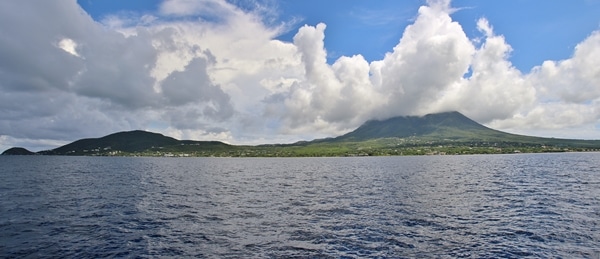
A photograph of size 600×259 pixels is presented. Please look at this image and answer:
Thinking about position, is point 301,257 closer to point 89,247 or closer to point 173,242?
point 173,242

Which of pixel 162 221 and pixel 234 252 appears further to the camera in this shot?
pixel 162 221

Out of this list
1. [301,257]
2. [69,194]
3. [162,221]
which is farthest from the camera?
[69,194]

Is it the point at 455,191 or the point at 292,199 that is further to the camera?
the point at 455,191

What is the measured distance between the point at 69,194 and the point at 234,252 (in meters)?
57.4

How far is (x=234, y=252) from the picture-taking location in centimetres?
3294

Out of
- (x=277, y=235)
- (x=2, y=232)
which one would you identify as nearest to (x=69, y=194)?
(x=2, y=232)

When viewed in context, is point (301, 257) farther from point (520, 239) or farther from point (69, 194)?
point (69, 194)

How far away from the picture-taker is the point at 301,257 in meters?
31.3

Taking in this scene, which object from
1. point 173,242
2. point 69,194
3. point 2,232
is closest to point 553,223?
point 173,242

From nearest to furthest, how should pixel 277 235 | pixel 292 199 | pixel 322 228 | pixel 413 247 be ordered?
pixel 413 247 < pixel 277 235 < pixel 322 228 < pixel 292 199

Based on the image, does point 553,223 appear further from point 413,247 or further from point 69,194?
point 69,194

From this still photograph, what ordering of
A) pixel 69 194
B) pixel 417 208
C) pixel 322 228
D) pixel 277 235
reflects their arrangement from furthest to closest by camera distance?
pixel 69 194 → pixel 417 208 → pixel 322 228 → pixel 277 235

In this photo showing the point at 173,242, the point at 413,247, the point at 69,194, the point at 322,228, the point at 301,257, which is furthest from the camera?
the point at 69,194

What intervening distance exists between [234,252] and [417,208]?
32510 millimetres
